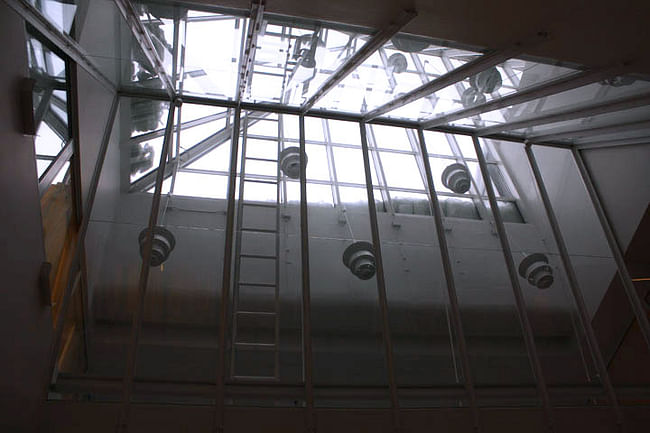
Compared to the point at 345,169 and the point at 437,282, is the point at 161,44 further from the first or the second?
the point at 437,282

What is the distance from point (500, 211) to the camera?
18.7ft

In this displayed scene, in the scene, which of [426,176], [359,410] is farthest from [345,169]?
[359,410]

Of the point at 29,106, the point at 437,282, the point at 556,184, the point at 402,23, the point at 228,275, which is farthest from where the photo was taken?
the point at 556,184

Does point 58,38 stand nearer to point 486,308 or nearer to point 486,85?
point 486,85

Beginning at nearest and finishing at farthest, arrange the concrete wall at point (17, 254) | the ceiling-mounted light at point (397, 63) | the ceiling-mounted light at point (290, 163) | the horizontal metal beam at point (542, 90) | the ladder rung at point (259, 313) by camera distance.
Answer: the concrete wall at point (17, 254) → the horizontal metal beam at point (542, 90) → the ceiling-mounted light at point (397, 63) → the ladder rung at point (259, 313) → the ceiling-mounted light at point (290, 163)

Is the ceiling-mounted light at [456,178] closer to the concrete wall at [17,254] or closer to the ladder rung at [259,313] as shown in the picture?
the ladder rung at [259,313]

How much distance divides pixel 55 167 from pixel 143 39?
1318 millimetres

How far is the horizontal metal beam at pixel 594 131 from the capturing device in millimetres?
5094

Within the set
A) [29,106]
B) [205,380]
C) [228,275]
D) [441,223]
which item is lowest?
[205,380]

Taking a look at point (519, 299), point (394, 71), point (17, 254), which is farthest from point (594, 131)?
point (17, 254)

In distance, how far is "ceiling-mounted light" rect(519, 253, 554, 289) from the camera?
5191 millimetres

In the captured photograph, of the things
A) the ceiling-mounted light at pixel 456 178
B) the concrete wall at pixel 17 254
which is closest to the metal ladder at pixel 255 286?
the concrete wall at pixel 17 254

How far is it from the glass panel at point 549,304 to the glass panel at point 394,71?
2.31 m

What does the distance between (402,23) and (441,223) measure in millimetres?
2560
